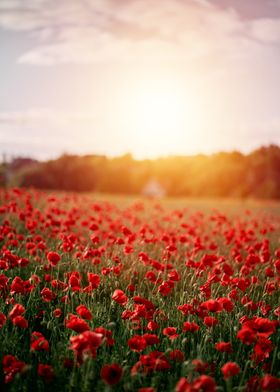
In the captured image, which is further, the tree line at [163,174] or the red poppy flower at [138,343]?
the tree line at [163,174]

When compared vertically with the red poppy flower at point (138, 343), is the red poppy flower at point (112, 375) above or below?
below

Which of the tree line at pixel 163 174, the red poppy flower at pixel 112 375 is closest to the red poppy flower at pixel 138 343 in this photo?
the red poppy flower at pixel 112 375

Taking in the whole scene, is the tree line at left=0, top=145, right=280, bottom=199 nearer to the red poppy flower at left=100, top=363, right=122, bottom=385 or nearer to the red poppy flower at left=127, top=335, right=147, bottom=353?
the red poppy flower at left=127, top=335, right=147, bottom=353

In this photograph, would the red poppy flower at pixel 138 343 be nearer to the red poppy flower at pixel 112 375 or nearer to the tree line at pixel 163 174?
the red poppy flower at pixel 112 375

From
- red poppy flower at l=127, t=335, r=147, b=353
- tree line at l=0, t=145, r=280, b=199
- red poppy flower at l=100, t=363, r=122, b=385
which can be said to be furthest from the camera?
tree line at l=0, t=145, r=280, b=199

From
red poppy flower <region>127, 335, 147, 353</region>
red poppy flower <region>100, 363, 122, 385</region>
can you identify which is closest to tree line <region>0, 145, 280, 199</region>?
red poppy flower <region>127, 335, 147, 353</region>

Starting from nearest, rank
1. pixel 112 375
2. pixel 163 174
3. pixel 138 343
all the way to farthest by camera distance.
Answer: pixel 112 375, pixel 138 343, pixel 163 174

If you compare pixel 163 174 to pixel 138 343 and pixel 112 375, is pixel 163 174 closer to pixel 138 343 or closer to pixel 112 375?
pixel 138 343

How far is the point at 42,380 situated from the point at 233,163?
43.3 meters

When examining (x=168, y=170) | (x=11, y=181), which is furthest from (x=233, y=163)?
(x=11, y=181)

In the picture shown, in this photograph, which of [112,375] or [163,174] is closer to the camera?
[112,375]

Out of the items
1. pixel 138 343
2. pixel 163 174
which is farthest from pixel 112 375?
pixel 163 174

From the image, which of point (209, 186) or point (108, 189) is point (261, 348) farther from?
point (108, 189)

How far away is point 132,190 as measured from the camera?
46812mm
